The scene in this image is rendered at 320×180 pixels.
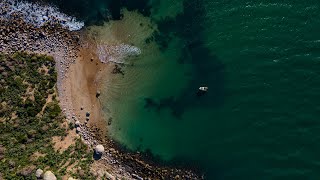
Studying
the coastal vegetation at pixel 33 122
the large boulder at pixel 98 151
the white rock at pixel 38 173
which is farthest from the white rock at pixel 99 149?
the white rock at pixel 38 173

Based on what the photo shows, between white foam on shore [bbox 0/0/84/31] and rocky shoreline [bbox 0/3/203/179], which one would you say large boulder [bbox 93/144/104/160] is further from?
white foam on shore [bbox 0/0/84/31]

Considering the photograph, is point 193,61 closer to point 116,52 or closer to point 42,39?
point 116,52

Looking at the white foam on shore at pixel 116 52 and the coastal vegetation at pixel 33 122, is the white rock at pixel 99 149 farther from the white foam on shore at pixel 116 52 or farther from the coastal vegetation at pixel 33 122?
the white foam on shore at pixel 116 52

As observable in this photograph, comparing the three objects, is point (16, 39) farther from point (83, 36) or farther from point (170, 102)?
point (170, 102)

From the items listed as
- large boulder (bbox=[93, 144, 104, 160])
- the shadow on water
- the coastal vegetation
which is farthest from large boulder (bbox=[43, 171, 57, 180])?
the shadow on water

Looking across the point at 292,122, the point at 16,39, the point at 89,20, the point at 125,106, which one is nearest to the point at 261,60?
the point at 292,122
